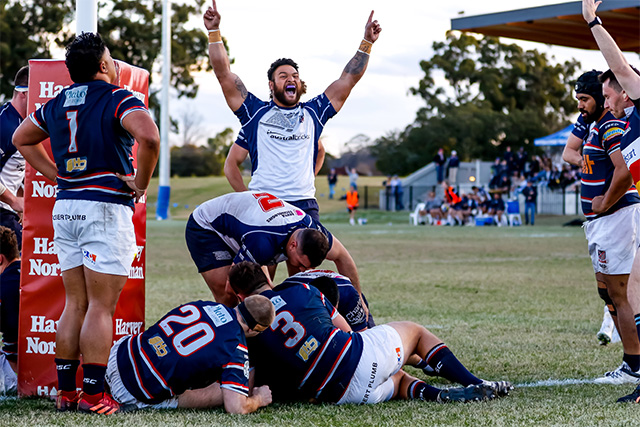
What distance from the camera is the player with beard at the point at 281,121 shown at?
6355 mm

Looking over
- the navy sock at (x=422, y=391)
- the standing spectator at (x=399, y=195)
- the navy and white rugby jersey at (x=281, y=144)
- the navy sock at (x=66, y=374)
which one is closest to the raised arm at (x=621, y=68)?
the navy sock at (x=422, y=391)

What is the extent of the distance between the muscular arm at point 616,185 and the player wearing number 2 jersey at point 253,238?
1.85 meters

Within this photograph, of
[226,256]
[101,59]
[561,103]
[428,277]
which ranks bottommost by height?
[428,277]

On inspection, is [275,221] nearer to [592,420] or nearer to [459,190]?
[592,420]

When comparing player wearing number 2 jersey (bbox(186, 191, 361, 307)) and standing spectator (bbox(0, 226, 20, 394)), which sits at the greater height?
player wearing number 2 jersey (bbox(186, 191, 361, 307))

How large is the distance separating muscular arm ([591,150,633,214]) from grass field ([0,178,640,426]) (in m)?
1.20

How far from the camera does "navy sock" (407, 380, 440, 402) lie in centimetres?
491

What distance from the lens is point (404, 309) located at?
9.53m

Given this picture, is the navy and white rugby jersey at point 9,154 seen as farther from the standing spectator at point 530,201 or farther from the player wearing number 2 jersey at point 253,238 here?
the standing spectator at point 530,201

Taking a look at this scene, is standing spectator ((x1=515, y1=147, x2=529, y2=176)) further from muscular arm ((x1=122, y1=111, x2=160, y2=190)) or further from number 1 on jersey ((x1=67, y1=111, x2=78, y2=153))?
number 1 on jersey ((x1=67, y1=111, x2=78, y2=153))

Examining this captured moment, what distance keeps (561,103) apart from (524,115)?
818 cm

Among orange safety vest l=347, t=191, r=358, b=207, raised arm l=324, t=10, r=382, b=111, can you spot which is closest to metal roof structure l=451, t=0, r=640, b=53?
raised arm l=324, t=10, r=382, b=111

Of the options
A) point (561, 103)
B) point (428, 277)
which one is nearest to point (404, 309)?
point (428, 277)

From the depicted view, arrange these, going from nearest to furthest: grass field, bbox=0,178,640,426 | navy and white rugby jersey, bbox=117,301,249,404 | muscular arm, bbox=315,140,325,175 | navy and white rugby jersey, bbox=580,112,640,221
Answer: grass field, bbox=0,178,640,426 < navy and white rugby jersey, bbox=117,301,249,404 < navy and white rugby jersey, bbox=580,112,640,221 < muscular arm, bbox=315,140,325,175
